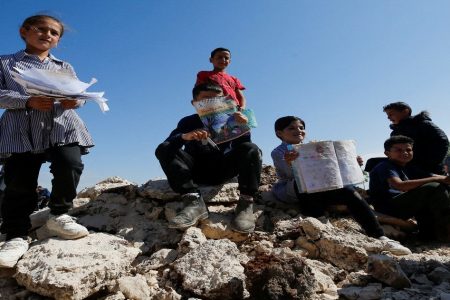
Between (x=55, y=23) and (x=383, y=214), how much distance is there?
3944 millimetres

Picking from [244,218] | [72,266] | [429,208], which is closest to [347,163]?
[429,208]

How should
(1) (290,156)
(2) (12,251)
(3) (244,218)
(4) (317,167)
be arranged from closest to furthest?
(2) (12,251) < (3) (244,218) < (4) (317,167) < (1) (290,156)

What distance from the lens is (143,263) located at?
2768 millimetres

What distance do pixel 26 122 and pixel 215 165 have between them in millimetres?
1802

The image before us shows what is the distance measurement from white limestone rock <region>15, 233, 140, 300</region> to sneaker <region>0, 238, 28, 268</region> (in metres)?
0.05

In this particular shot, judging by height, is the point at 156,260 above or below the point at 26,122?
below

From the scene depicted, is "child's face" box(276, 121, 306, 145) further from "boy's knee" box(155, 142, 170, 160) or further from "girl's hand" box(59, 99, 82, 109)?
"girl's hand" box(59, 99, 82, 109)

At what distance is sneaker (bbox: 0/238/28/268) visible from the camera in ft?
8.30

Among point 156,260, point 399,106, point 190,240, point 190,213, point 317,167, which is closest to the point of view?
point 156,260

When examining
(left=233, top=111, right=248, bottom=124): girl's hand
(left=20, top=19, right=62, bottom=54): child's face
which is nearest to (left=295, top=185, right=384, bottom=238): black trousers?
(left=233, top=111, right=248, bottom=124): girl's hand

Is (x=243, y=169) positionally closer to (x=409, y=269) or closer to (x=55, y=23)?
(x=409, y=269)

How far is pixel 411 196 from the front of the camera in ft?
12.5

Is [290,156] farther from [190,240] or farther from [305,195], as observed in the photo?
[190,240]

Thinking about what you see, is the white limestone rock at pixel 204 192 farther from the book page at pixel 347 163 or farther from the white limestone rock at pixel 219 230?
the book page at pixel 347 163
